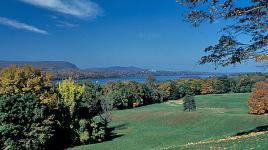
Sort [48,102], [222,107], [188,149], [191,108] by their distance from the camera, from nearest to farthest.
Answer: [188,149]
[48,102]
[191,108]
[222,107]

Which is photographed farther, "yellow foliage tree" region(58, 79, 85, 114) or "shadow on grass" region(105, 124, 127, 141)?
"shadow on grass" region(105, 124, 127, 141)

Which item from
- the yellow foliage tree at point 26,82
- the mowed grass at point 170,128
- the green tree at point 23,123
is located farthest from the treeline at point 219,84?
the green tree at point 23,123

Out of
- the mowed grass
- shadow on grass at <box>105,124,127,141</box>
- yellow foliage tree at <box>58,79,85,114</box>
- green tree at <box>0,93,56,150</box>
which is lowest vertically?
shadow on grass at <box>105,124,127,141</box>

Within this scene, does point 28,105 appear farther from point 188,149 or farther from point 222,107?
point 222,107

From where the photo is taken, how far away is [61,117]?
61438 millimetres

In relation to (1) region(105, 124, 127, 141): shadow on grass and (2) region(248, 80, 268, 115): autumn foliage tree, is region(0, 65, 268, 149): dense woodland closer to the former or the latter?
(1) region(105, 124, 127, 141): shadow on grass

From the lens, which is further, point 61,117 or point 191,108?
point 191,108

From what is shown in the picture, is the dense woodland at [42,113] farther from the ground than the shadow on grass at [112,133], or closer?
farther from the ground

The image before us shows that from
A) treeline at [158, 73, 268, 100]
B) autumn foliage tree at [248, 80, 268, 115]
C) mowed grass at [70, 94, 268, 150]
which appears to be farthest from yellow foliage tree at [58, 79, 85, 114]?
treeline at [158, 73, 268, 100]

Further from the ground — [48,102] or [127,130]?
[48,102]

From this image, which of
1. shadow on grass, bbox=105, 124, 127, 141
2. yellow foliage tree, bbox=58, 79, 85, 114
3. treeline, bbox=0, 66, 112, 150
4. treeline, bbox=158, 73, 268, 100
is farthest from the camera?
treeline, bbox=158, 73, 268, 100

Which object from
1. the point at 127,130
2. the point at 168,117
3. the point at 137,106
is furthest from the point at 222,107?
the point at 127,130

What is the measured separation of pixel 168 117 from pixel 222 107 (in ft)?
145

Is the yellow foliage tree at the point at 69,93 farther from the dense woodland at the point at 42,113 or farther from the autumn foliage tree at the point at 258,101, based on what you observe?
the autumn foliage tree at the point at 258,101
